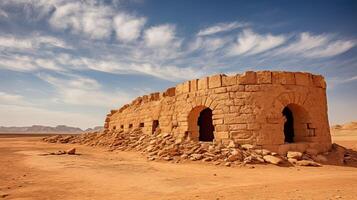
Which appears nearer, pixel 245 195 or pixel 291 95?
pixel 245 195

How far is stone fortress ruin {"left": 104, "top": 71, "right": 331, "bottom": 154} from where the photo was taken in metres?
9.08

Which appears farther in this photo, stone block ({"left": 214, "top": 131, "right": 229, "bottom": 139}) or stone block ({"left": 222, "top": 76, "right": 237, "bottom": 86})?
stone block ({"left": 222, "top": 76, "right": 237, "bottom": 86})

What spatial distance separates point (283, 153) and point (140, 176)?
485 cm

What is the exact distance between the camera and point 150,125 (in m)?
14.0

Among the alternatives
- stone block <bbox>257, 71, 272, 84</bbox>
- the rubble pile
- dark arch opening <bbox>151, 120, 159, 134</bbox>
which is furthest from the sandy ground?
dark arch opening <bbox>151, 120, 159, 134</bbox>

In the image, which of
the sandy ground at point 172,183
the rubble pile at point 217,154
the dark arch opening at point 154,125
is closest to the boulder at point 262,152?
the rubble pile at point 217,154

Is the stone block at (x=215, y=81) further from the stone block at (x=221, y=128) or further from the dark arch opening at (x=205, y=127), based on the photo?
the dark arch opening at (x=205, y=127)

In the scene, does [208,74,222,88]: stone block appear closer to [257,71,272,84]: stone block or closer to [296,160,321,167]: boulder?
[257,71,272,84]: stone block

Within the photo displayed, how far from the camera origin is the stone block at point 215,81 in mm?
9898

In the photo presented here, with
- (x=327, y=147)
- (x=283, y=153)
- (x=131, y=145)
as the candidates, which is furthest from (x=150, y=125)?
(x=327, y=147)

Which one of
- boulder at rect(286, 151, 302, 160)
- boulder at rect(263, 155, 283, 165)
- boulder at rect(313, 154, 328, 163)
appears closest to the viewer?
boulder at rect(263, 155, 283, 165)

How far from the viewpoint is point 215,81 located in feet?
32.9

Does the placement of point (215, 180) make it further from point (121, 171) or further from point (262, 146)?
point (262, 146)

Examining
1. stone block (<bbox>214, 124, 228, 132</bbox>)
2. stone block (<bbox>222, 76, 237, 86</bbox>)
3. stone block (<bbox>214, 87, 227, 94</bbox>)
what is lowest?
stone block (<bbox>214, 124, 228, 132</bbox>)
